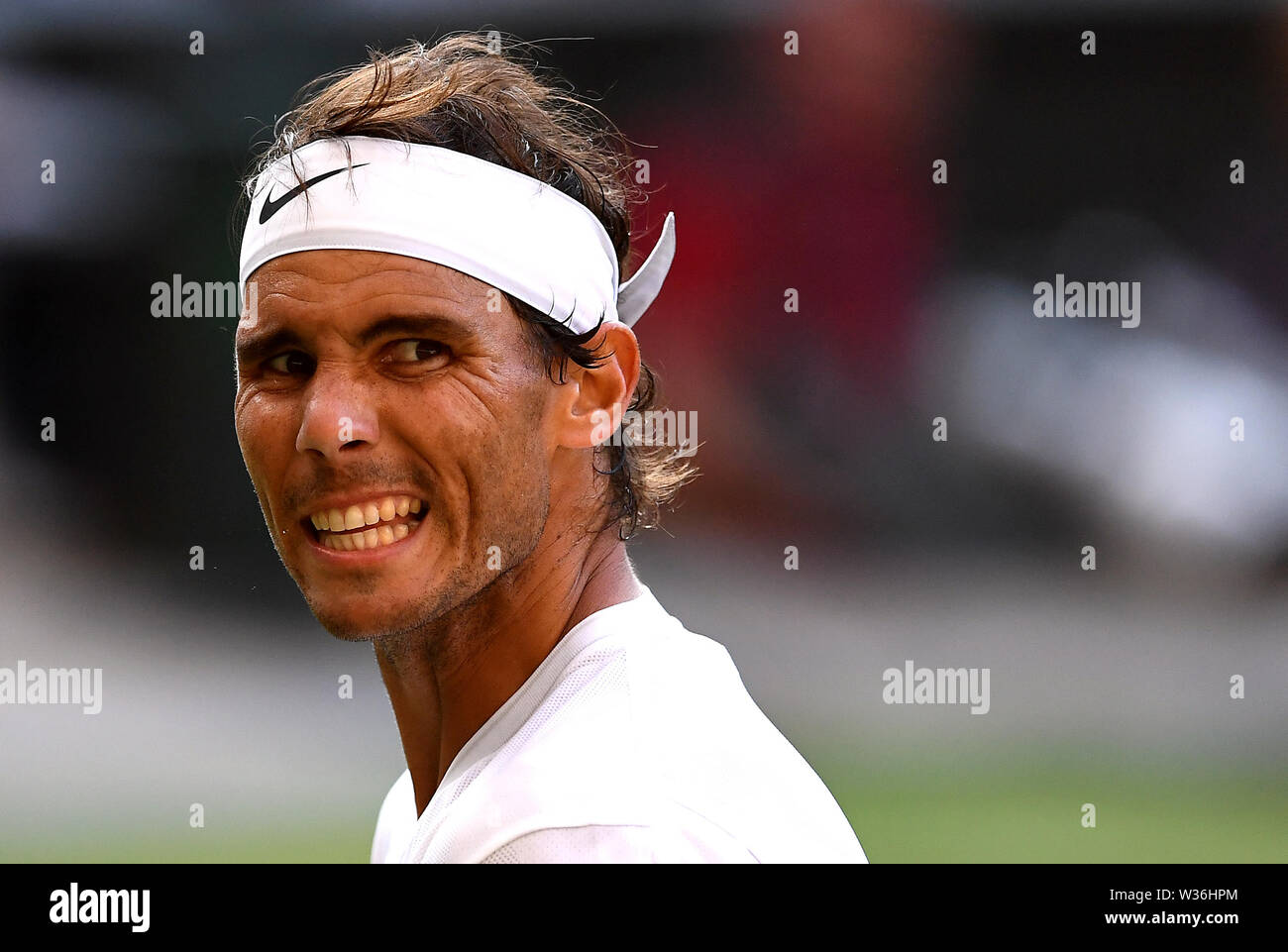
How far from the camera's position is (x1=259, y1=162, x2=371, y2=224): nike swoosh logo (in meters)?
2.12

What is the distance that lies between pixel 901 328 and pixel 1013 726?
73.4 inches

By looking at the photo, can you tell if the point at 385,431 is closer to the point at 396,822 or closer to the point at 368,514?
the point at 368,514

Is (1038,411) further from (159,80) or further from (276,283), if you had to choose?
(159,80)

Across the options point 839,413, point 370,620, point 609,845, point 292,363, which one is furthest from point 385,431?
point 839,413

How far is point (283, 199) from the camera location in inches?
84.9

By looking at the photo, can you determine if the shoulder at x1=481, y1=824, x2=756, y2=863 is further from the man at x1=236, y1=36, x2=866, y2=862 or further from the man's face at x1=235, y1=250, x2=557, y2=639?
the man's face at x1=235, y1=250, x2=557, y2=639

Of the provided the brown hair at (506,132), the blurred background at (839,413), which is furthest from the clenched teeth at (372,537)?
the blurred background at (839,413)

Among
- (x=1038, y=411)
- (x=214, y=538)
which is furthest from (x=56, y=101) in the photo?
(x=1038, y=411)

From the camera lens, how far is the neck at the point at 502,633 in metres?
2.12

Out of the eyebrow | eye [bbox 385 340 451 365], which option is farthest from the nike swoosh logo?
eye [bbox 385 340 451 365]

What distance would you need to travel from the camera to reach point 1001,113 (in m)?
4.56

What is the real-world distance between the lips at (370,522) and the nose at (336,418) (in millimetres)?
102

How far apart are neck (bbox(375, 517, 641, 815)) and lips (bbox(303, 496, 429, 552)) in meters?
0.21

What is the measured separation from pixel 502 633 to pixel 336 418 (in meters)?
0.51
